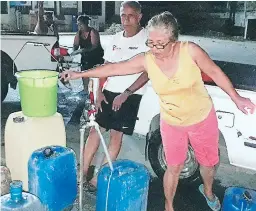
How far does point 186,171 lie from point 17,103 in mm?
4400

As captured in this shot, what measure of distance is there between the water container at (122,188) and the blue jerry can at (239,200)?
27.3 inches

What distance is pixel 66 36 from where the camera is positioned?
17453 millimetres

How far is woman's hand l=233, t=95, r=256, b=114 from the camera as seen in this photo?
3290mm

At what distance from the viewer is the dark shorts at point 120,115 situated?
402 cm

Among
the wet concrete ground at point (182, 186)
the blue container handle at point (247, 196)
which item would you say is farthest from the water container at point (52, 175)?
the blue container handle at point (247, 196)

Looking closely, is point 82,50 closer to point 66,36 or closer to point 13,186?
point 13,186

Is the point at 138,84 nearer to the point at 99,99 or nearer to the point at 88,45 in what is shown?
the point at 99,99

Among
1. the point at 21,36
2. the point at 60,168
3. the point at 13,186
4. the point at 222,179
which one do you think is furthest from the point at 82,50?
the point at 13,186

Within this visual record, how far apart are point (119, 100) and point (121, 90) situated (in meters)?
0.15

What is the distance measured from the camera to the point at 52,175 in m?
3.36

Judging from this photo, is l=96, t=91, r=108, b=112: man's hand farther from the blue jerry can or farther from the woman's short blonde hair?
the blue jerry can

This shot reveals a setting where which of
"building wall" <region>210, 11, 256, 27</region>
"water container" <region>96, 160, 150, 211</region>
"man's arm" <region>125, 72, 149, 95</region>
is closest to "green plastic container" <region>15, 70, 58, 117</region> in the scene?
"man's arm" <region>125, 72, 149, 95</region>

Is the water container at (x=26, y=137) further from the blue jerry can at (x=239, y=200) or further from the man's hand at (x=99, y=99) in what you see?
the blue jerry can at (x=239, y=200)

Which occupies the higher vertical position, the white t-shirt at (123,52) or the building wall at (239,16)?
the building wall at (239,16)
